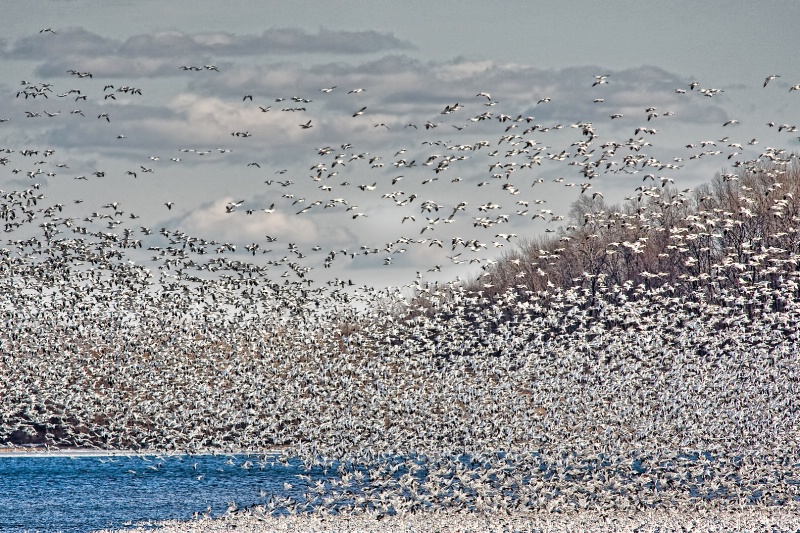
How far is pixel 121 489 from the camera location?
Answer: 69.9m

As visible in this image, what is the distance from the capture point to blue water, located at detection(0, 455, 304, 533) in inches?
2176

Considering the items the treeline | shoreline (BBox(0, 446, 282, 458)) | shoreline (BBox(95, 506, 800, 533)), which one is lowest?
shoreline (BBox(95, 506, 800, 533))

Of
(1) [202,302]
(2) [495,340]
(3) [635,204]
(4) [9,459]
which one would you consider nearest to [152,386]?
(1) [202,302]

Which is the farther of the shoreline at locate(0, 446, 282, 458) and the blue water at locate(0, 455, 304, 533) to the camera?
the shoreline at locate(0, 446, 282, 458)

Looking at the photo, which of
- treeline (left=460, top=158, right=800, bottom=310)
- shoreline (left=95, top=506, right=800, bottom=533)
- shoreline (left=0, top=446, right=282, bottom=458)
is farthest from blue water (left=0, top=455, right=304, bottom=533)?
treeline (left=460, top=158, right=800, bottom=310)

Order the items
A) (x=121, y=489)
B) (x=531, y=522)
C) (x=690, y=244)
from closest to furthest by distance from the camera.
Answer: (x=531, y=522)
(x=121, y=489)
(x=690, y=244)

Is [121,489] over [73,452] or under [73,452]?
under

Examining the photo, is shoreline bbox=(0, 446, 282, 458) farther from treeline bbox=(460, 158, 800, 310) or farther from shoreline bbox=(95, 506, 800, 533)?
shoreline bbox=(95, 506, 800, 533)

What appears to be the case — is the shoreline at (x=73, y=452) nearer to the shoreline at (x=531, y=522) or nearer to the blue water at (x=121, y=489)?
the blue water at (x=121, y=489)

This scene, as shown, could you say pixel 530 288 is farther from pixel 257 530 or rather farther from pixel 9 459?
pixel 257 530

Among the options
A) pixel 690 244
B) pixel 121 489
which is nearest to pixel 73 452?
pixel 121 489

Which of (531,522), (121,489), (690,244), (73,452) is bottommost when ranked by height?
(121,489)

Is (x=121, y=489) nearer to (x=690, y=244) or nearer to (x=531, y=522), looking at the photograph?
(x=531, y=522)

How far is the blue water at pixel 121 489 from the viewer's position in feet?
181
